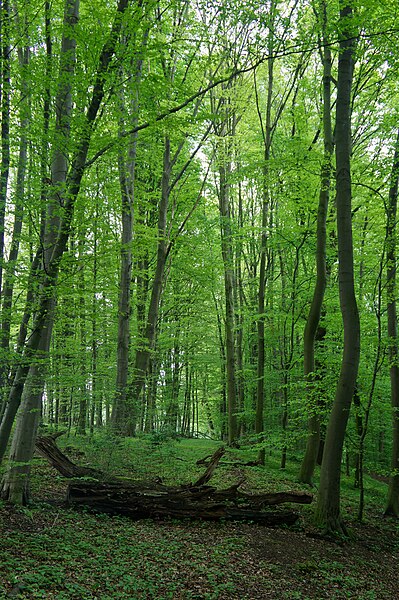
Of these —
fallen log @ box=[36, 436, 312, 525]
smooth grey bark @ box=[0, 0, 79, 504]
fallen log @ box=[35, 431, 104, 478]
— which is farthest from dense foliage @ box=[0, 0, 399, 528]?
fallen log @ box=[36, 436, 312, 525]

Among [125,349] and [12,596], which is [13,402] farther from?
[125,349]

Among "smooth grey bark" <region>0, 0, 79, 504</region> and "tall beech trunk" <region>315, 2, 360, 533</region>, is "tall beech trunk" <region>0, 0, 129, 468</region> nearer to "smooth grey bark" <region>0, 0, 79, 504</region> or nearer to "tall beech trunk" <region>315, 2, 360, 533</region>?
"smooth grey bark" <region>0, 0, 79, 504</region>

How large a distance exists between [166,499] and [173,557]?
1704 mm

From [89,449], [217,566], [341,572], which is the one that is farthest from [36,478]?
[341,572]

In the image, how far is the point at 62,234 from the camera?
5930mm

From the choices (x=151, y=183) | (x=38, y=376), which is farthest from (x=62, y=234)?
(x=151, y=183)

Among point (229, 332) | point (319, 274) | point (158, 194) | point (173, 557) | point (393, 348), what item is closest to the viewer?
point (173, 557)

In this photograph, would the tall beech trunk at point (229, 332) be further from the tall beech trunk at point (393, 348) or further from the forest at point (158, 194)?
the tall beech trunk at point (393, 348)

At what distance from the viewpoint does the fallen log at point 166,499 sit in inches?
263

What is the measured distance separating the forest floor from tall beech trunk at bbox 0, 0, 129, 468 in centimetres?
156

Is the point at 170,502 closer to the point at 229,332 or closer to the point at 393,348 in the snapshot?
the point at 393,348

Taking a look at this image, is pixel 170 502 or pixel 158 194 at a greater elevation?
pixel 158 194

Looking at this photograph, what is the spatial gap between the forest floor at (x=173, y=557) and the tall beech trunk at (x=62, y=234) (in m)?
1.56

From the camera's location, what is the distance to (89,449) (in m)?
Answer: 8.47
